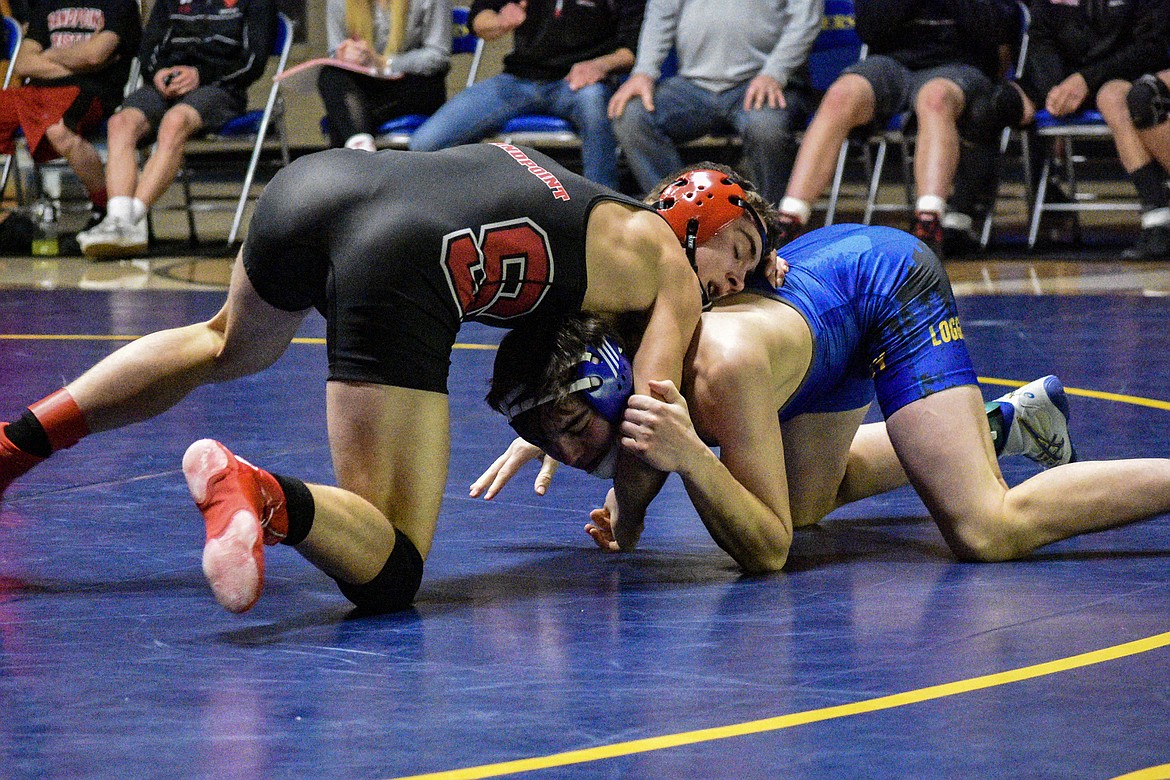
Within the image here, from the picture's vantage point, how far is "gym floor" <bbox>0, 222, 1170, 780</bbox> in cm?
192

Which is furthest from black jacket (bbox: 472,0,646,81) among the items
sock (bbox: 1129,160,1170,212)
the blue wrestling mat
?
the blue wrestling mat

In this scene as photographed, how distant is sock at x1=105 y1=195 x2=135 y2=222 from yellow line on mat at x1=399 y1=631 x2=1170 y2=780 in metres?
6.33

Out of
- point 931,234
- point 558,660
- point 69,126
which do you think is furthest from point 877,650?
point 69,126

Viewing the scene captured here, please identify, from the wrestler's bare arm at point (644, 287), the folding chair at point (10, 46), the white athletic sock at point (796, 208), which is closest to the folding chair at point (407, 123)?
the folding chair at point (10, 46)

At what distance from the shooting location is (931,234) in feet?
22.5

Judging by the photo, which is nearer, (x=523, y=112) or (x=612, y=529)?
(x=612, y=529)

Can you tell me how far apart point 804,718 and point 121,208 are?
6397mm

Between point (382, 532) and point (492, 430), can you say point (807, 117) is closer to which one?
point (492, 430)

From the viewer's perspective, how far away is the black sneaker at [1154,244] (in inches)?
285

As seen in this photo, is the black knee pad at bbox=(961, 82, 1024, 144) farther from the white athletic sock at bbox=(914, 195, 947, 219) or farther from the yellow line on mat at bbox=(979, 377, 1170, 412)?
the yellow line on mat at bbox=(979, 377, 1170, 412)

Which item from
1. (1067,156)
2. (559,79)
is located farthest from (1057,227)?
(559,79)

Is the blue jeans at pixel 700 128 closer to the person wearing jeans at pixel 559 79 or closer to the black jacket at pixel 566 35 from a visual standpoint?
the person wearing jeans at pixel 559 79

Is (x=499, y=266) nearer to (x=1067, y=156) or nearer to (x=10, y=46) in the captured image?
(x=1067, y=156)

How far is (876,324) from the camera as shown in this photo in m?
3.07
